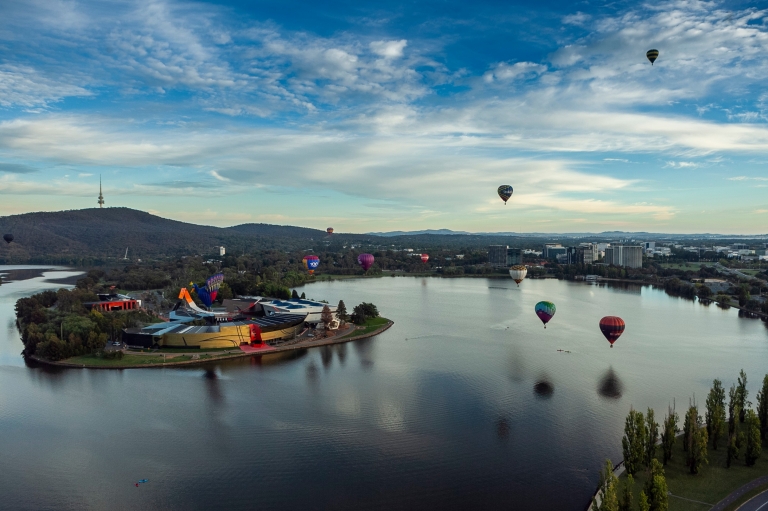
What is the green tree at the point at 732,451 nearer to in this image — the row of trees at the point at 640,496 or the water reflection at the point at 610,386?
the row of trees at the point at 640,496

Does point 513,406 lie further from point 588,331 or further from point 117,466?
point 588,331

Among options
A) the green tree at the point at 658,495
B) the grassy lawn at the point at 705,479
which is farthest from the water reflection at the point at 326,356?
the green tree at the point at 658,495

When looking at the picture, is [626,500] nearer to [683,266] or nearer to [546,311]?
[546,311]

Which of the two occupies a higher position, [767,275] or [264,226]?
[264,226]

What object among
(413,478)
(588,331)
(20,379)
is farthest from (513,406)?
(20,379)

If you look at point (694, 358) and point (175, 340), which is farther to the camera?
point (175, 340)

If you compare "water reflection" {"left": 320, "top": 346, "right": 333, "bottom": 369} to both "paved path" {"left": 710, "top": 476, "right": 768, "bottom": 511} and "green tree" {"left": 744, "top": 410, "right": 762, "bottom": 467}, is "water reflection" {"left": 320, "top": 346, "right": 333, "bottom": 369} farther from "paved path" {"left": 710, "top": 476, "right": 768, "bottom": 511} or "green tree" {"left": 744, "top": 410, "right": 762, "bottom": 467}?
"paved path" {"left": 710, "top": 476, "right": 768, "bottom": 511}

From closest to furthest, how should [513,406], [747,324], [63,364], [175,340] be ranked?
[513,406], [63,364], [175,340], [747,324]
